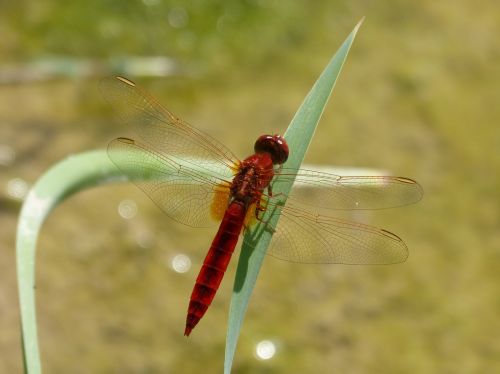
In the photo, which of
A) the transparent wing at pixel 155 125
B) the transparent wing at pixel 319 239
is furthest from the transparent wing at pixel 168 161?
the transparent wing at pixel 319 239

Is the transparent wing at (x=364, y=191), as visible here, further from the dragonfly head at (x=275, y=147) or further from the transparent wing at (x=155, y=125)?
the transparent wing at (x=155, y=125)

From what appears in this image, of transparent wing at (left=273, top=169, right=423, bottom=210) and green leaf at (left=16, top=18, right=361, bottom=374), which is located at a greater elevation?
transparent wing at (left=273, top=169, right=423, bottom=210)

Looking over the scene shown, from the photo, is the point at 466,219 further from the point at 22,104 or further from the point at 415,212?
the point at 22,104

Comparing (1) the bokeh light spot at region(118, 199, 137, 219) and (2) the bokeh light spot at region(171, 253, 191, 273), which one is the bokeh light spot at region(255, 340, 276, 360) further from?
(1) the bokeh light spot at region(118, 199, 137, 219)

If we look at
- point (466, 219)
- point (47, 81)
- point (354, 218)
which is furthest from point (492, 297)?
point (47, 81)

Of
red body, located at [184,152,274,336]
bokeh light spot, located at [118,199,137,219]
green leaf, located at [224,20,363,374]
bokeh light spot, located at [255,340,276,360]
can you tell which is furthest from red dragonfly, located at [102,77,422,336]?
bokeh light spot, located at [118,199,137,219]

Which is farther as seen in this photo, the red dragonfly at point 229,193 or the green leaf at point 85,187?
the red dragonfly at point 229,193

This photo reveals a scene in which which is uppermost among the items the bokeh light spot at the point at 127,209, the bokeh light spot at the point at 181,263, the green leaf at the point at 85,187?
the bokeh light spot at the point at 127,209

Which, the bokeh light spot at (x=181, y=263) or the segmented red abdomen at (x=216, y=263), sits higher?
the bokeh light spot at (x=181, y=263)
